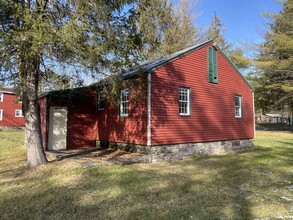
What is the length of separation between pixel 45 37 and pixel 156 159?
241 inches

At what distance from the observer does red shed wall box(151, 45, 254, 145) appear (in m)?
10.1

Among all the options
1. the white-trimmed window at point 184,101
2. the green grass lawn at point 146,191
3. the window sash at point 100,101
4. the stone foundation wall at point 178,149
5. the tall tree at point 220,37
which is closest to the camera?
the green grass lawn at point 146,191

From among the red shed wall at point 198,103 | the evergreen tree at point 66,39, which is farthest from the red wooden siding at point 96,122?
the evergreen tree at point 66,39

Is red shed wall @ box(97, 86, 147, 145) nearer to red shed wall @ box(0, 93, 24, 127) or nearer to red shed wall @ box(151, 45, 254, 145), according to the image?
red shed wall @ box(151, 45, 254, 145)

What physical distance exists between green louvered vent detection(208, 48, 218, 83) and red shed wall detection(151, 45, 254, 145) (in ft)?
0.91

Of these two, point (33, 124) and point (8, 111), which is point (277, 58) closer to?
point (33, 124)

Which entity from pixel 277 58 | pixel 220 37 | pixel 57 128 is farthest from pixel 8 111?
pixel 277 58

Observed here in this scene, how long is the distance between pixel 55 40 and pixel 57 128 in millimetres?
6875

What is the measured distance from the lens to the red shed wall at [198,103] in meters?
10.1

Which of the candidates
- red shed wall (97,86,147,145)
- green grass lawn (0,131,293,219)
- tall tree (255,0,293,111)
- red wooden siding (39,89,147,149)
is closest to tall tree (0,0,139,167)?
green grass lawn (0,131,293,219)

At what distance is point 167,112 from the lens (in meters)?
10.3

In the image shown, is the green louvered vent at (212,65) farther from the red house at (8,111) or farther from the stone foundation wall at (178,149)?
the red house at (8,111)

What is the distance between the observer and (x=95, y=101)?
13.3 metres

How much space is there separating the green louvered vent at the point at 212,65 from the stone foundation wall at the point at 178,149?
A: 3222mm
